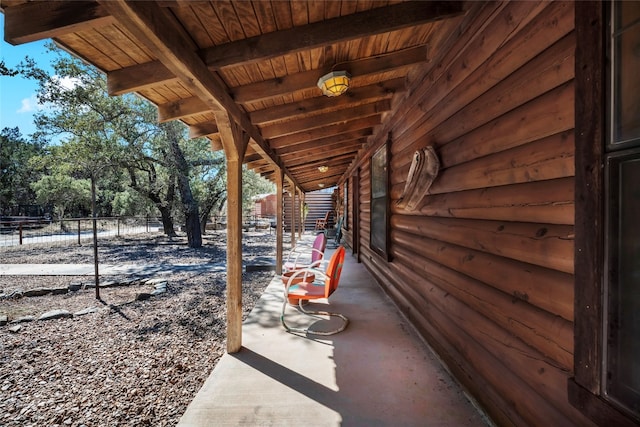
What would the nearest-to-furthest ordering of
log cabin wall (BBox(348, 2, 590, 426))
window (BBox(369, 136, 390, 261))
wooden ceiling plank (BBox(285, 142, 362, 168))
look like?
log cabin wall (BBox(348, 2, 590, 426))
window (BBox(369, 136, 390, 261))
wooden ceiling plank (BBox(285, 142, 362, 168))

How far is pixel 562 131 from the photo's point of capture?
1124mm

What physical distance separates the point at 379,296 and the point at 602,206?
3.27 meters

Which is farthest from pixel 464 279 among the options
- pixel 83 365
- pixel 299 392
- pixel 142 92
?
pixel 83 365

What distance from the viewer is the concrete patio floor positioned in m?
1.67

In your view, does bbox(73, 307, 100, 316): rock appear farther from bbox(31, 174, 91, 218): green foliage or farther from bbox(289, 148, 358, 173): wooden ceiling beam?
bbox(31, 174, 91, 218): green foliage

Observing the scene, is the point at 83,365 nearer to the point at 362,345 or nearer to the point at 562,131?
the point at 362,345

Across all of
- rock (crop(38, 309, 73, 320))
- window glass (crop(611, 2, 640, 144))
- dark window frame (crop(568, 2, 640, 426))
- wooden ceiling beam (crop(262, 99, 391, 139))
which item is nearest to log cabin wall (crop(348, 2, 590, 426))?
dark window frame (crop(568, 2, 640, 426))

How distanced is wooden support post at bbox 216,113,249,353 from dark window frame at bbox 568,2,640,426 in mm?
2204

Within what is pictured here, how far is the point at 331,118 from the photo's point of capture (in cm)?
355

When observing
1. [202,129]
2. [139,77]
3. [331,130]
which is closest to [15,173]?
[202,129]

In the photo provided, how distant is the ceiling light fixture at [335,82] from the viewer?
7.41 ft

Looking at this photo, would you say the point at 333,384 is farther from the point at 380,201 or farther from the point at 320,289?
the point at 380,201

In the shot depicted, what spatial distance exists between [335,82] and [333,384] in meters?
2.21

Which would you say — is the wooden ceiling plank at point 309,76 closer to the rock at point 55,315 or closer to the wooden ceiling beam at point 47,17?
the wooden ceiling beam at point 47,17
